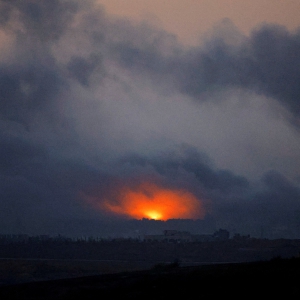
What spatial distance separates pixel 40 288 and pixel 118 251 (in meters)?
91.3

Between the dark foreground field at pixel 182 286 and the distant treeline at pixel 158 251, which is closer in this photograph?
the dark foreground field at pixel 182 286

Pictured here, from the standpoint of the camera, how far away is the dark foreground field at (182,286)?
79.7ft

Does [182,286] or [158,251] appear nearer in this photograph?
[182,286]

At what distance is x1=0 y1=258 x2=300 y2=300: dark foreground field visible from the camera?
79.7 ft

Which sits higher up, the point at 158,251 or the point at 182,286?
the point at 158,251

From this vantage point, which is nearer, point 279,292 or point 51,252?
point 279,292

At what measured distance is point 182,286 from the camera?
28141 mm

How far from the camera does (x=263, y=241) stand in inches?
5212

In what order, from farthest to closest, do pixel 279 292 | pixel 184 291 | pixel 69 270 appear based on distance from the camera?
pixel 69 270 < pixel 184 291 < pixel 279 292

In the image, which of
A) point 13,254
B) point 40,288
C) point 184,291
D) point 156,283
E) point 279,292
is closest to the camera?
point 279,292

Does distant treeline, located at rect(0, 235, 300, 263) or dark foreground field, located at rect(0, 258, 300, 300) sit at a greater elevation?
distant treeline, located at rect(0, 235, 300, 263)

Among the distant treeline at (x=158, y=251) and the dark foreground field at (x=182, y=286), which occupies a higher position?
the distant treeline at (x=158, y=251)

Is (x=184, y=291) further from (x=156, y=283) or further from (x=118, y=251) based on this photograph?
(x=118, y=251)

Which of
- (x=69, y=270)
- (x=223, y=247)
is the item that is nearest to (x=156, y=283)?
(x=69, y=270)
